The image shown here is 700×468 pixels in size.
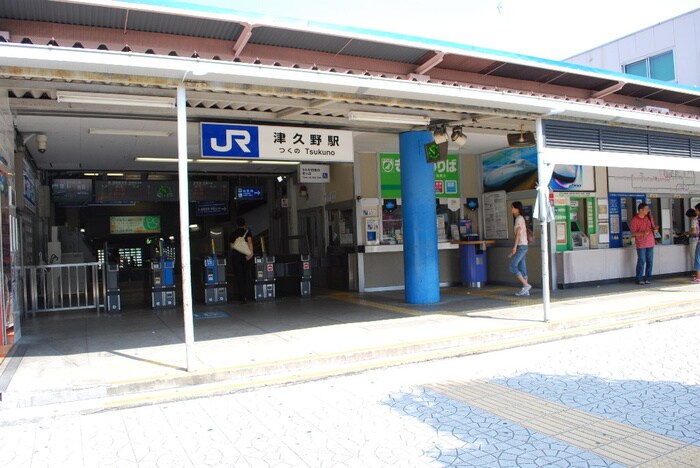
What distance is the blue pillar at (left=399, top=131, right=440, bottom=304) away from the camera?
10766 mm

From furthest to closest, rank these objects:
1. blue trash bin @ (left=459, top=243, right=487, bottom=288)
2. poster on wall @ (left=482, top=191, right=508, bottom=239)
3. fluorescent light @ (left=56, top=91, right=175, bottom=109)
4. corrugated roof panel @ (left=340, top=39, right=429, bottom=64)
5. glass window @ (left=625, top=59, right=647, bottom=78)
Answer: glass window @ (left=625, top=59, right=647, bottom=78) → poster on wall @ (left=482, top=191, right=508, bottom=239) → blue trash bin @ (left=459, top=243, right=487, bottom=288) → corrugated roof panel @ (left=340, top=39, right=429, bottom=64) → fluorescent light @ (left=56, top=91, right=175, bottom=109)

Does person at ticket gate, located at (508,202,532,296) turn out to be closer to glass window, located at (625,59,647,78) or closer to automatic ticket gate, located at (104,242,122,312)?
automatic ticket gate, located at (104,242,122,312)

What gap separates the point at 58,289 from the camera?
12.2 meters

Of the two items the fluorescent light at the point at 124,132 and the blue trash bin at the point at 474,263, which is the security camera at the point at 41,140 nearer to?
the fluorescent light at the point at 124,132

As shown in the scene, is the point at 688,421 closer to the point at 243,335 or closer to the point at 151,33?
the point at 243,335

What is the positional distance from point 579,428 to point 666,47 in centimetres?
2136

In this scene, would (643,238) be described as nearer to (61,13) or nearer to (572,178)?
(572,178)

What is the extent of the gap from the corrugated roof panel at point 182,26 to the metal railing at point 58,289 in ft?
20.0

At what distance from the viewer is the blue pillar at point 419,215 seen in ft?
35.3

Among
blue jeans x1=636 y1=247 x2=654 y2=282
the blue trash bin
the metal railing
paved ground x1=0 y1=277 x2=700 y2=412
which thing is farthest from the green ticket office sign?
the metal railing

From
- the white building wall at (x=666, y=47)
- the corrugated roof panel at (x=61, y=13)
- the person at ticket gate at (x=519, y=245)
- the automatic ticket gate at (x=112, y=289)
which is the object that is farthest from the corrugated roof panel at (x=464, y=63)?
the white building wall at (x=666, y=47)

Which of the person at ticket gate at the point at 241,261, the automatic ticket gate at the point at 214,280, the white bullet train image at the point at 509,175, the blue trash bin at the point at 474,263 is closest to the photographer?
the automatic ticket gate at the point at 214,280

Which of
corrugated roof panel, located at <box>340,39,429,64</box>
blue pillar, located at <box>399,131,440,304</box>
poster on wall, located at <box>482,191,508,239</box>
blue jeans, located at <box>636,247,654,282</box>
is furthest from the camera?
poster on wall, located at <box>482,191,508,239</box>

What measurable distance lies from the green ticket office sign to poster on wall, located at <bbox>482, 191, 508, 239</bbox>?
81cm
